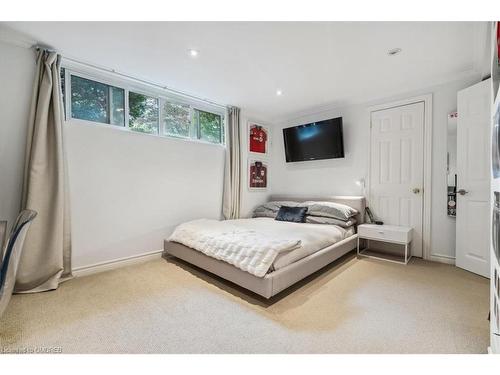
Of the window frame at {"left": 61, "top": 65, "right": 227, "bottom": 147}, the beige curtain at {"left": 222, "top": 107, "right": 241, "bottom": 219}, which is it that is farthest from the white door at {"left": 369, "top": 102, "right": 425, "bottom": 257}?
the window frame at {"left": 61, "top": 65, "right": 227, "bottom": 147}

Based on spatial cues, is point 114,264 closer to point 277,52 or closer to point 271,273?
point 271,273

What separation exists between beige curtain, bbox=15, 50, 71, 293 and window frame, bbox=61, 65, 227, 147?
0.20 m

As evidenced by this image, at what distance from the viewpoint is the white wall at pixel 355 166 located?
9.78ft

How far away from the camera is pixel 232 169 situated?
399 centimetres

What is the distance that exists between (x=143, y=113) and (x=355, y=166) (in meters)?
3.46

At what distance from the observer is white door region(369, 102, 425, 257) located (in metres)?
3.18

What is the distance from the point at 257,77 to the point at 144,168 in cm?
198

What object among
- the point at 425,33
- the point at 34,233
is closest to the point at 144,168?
the point at 34,233

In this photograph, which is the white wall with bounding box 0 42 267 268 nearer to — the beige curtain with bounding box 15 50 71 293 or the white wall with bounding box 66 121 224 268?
the white wall with bounding box 66 121 224 268

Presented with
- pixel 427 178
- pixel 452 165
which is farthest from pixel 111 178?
pixel 452 165
